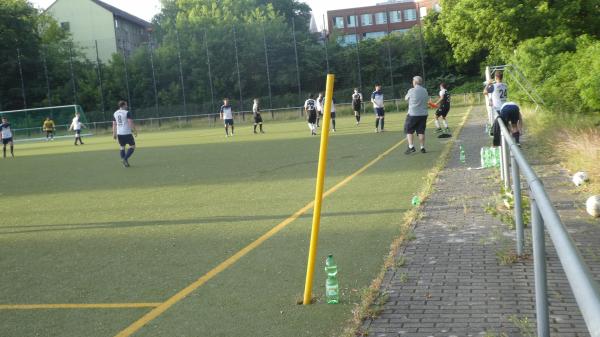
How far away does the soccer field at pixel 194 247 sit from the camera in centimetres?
485

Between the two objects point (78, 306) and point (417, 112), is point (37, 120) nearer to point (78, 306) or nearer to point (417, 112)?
point (417, 112)

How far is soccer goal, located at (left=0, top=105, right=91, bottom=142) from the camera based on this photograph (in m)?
48.2

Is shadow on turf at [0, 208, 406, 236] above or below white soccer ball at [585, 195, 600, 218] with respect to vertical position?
below

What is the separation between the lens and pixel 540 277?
295 centimetres

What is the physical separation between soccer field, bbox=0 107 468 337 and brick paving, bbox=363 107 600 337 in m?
0.36

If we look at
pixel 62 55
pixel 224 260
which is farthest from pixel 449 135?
pixel 62 55

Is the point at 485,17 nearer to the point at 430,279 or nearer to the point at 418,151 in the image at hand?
the point at 418,151

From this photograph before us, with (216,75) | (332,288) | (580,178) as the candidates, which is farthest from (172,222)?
(216,75)

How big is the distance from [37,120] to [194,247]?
4630cm

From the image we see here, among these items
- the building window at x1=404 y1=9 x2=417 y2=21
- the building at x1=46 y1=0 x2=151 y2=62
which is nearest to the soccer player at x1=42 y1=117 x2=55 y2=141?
the building at x1=46 y1=0 x2=151 y2=62

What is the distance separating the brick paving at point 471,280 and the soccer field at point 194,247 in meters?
0.36

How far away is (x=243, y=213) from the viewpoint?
9188mm

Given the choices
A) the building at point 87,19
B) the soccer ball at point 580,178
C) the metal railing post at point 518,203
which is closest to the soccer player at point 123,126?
the soccer ball at point 580,178

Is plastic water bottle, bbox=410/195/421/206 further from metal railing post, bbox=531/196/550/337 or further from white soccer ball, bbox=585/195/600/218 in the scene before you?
metal railing post, bbox=531/196/550/337
